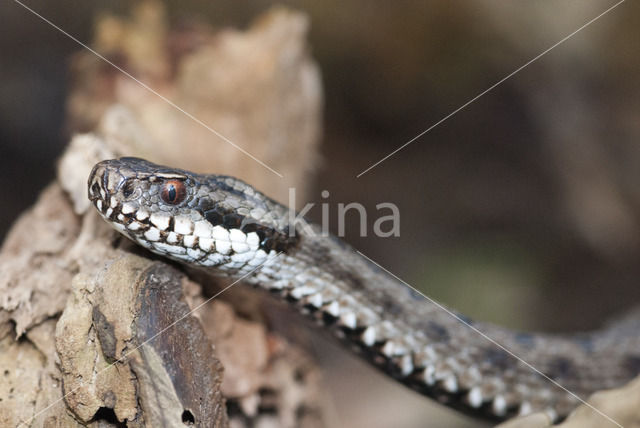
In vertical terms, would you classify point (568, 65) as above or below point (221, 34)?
above

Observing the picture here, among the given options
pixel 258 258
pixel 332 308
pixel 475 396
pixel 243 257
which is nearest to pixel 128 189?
pixel 243 257

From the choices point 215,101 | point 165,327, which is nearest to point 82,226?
point 165,327

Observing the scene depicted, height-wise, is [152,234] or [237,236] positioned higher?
[237,236]

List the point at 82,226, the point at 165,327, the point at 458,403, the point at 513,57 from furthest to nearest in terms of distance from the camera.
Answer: the point at 513,57 < the point at 458,403 < the point at 82,226 < the point at 165,327

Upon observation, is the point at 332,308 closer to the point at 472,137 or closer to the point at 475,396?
the point at 475,396

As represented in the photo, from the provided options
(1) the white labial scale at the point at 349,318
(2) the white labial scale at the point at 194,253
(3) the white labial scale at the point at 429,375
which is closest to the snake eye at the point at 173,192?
(2) the white labial scale at the point at 194,253

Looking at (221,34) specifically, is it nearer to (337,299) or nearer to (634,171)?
(337,299)

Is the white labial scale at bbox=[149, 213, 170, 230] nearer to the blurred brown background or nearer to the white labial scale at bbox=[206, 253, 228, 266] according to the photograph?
the white labial scale at bbox=[206, 253, 228, 266]
